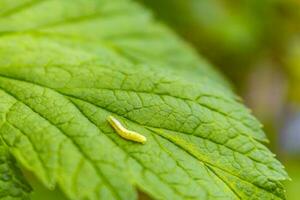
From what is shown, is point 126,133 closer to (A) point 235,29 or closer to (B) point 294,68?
(B) point 294,68

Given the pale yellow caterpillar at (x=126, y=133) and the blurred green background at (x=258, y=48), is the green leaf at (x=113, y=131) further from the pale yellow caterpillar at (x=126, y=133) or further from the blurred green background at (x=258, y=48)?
the blurred green background at (x=258, y=48)

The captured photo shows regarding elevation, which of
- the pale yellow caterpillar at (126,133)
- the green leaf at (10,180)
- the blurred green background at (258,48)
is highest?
the blurred green background at (258,48)

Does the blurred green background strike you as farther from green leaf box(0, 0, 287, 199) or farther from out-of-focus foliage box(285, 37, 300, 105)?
green leaf box(0, 0, 287, 199)

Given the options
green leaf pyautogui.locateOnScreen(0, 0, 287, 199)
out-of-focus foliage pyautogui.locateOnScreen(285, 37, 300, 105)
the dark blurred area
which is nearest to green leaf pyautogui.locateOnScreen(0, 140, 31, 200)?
green leaf pyautogui.locateOnScreen(0, 0, 287, 199)

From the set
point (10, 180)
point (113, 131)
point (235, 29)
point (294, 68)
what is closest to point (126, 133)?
point (113, 131)

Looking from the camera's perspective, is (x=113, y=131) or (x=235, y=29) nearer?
(x=113, y=131)

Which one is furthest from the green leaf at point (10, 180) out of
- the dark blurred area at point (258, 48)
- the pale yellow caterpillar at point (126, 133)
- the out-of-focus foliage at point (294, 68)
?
the out-of-focus foliage at point (294, 68)
